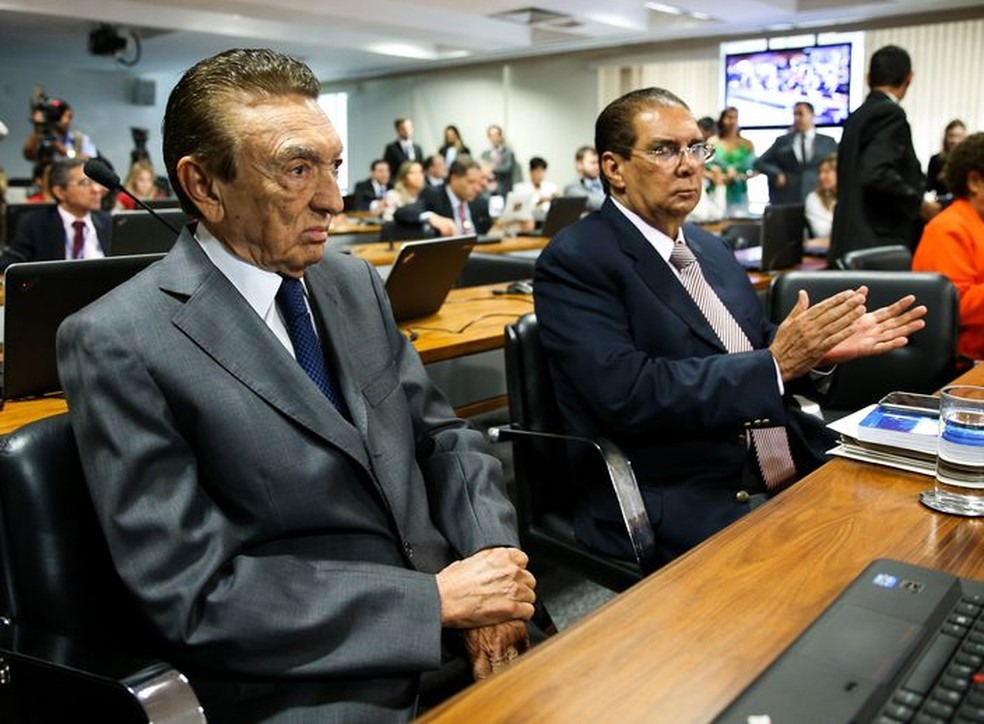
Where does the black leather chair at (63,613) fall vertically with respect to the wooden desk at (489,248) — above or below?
below

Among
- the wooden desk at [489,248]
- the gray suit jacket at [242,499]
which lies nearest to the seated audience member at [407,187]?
the wooden desk at [489,248]

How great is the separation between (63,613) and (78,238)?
368cm

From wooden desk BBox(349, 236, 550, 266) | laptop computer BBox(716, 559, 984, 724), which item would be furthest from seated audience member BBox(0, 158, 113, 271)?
laptop computer BBox(716, 559, 984, 724)

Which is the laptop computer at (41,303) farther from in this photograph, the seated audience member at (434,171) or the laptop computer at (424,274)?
the seated audience member at (434,171)

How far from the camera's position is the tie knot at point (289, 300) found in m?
1.28

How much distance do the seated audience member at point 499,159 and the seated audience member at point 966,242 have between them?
31.5ft

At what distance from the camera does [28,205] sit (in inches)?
172

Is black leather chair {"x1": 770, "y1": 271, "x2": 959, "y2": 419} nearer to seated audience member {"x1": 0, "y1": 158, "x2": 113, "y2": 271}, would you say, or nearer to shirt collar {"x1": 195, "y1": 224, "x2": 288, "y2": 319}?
shirt collar {"x1": 195, "y1": 224, "x2": 288, "y2": 319}

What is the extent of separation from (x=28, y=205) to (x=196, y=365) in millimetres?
3809

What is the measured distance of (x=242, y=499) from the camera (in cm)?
113

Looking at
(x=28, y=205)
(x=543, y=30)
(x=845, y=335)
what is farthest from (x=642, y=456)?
(x=543, y=30)

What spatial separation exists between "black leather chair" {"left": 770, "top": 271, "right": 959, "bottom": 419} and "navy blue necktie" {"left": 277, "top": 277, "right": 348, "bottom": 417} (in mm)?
1418

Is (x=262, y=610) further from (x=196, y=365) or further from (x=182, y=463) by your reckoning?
(x=196, y=365)

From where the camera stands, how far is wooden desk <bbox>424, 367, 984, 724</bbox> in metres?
0.76
